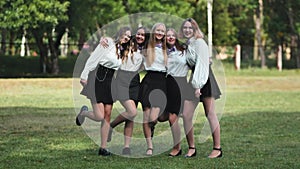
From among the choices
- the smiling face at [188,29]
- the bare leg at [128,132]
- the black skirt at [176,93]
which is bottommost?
the bare leg at [128,132]

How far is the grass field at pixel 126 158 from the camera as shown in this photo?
36.9ft

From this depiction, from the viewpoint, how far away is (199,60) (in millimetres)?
11672

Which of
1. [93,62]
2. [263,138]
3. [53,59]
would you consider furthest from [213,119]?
[53,59]

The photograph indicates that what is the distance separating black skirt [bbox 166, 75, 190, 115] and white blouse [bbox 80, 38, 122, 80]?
78cm

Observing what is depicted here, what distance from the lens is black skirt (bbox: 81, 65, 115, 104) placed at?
1212cm

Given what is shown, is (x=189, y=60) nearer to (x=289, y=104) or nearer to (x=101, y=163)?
(x=101, y=163)

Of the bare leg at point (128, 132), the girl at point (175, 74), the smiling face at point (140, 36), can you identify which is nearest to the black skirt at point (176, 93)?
the girl at point (175, 74)

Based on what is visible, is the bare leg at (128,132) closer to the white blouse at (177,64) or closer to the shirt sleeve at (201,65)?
the white blouse at (177,64)

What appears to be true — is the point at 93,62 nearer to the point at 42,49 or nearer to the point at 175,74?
the point at 175,74

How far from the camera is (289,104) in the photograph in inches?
977

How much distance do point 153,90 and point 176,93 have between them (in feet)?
1.05

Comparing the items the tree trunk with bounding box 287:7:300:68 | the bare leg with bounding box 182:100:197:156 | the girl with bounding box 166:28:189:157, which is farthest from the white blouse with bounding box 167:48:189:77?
the tree trunk with bounding box 287:7:300:68

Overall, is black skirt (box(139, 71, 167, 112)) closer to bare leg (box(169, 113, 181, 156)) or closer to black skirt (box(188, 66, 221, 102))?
bare leg (box(169, 113, 181, 156))

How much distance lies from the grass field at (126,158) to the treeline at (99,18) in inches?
515
